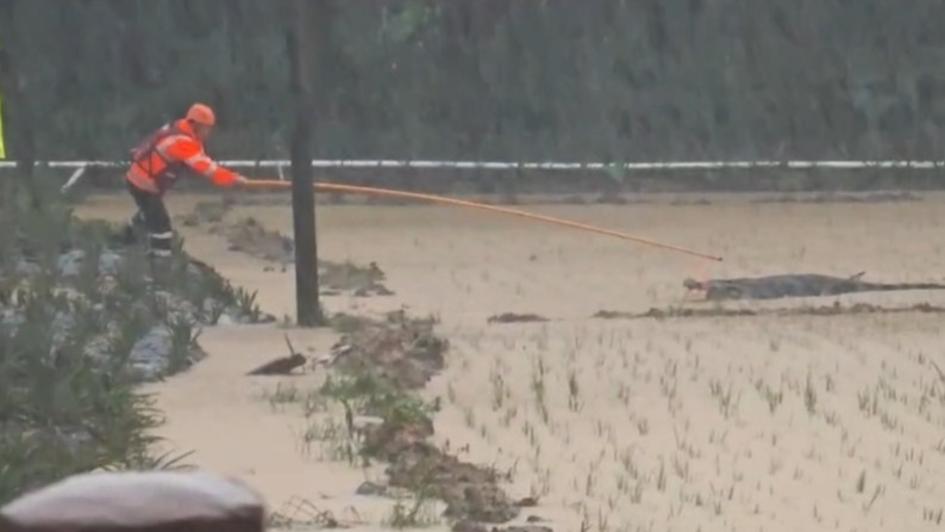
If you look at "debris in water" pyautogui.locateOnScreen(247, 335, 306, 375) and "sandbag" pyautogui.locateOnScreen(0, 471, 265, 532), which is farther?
"debris in water" pyautogui.locateOnScreen(247, 335, 306, 375)

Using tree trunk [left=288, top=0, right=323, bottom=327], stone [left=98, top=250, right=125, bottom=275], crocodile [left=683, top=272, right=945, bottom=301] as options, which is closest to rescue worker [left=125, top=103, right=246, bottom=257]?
stone [left=98, top=250, right=125, bottom=275]

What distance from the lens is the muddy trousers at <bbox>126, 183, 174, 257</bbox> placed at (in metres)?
14.0

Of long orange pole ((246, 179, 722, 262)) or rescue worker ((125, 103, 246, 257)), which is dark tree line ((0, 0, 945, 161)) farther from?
rescue worker ((125, 103, 246, 257))

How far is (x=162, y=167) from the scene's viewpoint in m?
14.6

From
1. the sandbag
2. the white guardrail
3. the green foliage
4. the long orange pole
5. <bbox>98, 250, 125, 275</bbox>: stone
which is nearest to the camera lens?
the sandbag

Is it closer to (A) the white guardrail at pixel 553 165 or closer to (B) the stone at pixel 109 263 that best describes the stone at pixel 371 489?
(B) the stone at pixel 109 263

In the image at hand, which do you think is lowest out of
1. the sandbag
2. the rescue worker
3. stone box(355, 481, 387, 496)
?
stone box(355, 481, 387, 496)

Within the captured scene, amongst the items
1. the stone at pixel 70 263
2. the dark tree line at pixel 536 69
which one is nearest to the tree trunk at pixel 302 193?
the stone at pixel 70 263

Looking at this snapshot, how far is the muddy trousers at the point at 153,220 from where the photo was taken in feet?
45.9

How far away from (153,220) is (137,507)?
13.0 m

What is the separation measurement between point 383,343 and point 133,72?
15841 mm

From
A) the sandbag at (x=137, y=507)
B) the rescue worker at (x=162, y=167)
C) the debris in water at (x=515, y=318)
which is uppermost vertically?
the sandbag at (x=137, y=507)

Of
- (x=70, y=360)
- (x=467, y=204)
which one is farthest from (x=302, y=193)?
(x=70, y=360)

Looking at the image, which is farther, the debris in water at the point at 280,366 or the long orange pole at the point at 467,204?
the long orange pole at the point at 467,204
